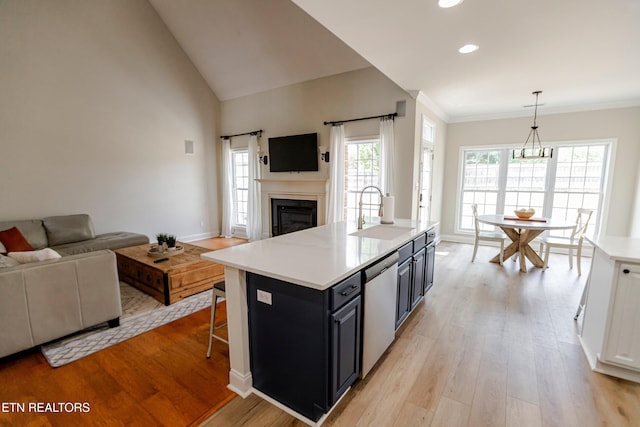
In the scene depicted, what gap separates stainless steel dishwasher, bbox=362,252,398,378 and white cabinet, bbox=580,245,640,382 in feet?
4.77

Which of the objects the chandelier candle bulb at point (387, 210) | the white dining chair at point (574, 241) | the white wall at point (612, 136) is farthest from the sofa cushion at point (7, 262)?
the white wall at point (612, 136)

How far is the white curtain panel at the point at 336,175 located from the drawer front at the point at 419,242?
2.24 meters

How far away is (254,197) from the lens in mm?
6289

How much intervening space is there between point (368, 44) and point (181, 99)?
4.64 meters

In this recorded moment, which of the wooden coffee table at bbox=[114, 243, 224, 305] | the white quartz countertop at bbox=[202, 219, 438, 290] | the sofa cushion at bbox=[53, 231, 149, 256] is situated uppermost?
the white quartz countertop at bbox=[202, 219, 438, 290]

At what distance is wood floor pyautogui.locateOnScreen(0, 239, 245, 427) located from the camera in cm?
169

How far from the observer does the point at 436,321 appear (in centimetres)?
284

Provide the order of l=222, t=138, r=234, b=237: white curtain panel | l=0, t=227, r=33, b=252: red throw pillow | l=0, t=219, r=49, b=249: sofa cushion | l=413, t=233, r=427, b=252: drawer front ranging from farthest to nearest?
1. l=222, t=138, r=234, b=237: white curtain panel
2. l=0, t=219, r=49, b=249: sofa cushion
3. l=0, t=227, r=33, b=252: red throw pillow
4. l=413, t=233, r=427, b=252: drawer front

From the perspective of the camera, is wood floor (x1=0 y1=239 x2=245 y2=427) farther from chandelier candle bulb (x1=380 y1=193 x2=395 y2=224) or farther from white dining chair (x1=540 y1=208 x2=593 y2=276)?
white dining chair (x1=540 y1=208 x2=593 y2=276)

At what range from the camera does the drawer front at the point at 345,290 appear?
1.53m

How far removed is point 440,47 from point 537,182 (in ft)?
13.7

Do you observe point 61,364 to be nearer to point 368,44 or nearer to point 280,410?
point 280,410

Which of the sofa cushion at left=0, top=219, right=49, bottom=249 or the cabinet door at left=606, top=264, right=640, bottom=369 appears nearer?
the cabinet door at left=606, top=264, right=640, bottom=369

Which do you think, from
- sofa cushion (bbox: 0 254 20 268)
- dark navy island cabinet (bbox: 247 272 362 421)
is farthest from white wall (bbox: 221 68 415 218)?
sofa cushion (bbox: 0 254 20 268)
